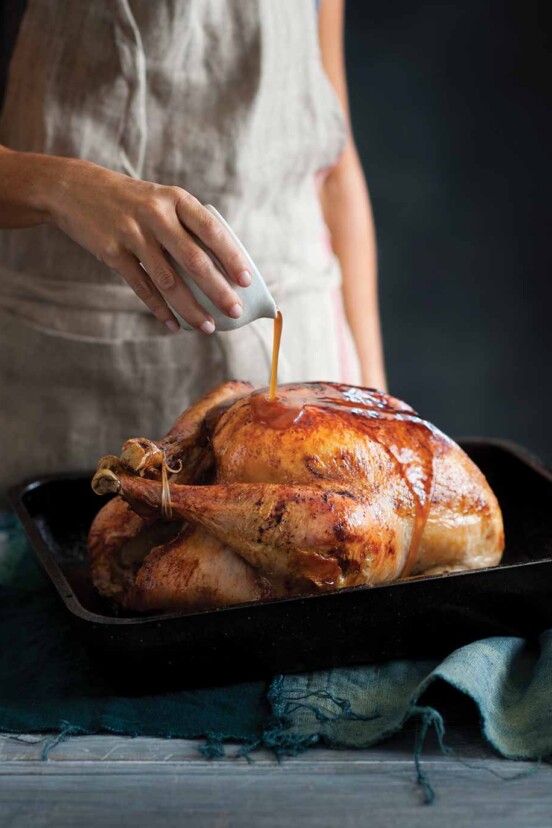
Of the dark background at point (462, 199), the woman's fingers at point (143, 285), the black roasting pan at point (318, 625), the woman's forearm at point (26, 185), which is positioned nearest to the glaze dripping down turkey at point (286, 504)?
the black roasting pan at point (318, 625)

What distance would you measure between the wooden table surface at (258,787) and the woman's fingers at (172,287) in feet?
1.50

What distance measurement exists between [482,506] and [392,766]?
0.38 metres

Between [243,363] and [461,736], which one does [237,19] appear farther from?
[461,736]

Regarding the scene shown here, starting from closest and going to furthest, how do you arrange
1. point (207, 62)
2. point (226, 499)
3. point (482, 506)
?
point (226, 499) → point (482, 506) → point (207, 62)

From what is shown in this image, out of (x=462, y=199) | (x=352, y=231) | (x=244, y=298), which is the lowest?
(x=244, y=298)

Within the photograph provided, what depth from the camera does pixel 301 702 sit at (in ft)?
3.53

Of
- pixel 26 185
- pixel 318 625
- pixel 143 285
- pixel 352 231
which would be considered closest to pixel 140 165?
pixel 26 185

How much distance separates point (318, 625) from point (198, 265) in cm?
41

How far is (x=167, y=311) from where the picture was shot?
1.21 m

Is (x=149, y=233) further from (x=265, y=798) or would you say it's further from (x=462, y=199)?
(x=462, y=199)

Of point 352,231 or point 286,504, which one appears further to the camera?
point 352,231

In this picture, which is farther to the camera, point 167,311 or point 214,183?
point 214,183

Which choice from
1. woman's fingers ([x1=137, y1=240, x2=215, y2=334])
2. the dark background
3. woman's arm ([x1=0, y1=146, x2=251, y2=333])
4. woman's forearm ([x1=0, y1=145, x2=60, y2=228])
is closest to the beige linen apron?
woman's forearm ([x1=0, y1=145, x2=60, y2=228])

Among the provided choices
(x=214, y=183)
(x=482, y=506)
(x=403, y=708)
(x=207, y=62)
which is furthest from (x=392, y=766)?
(x=207, y=62)
